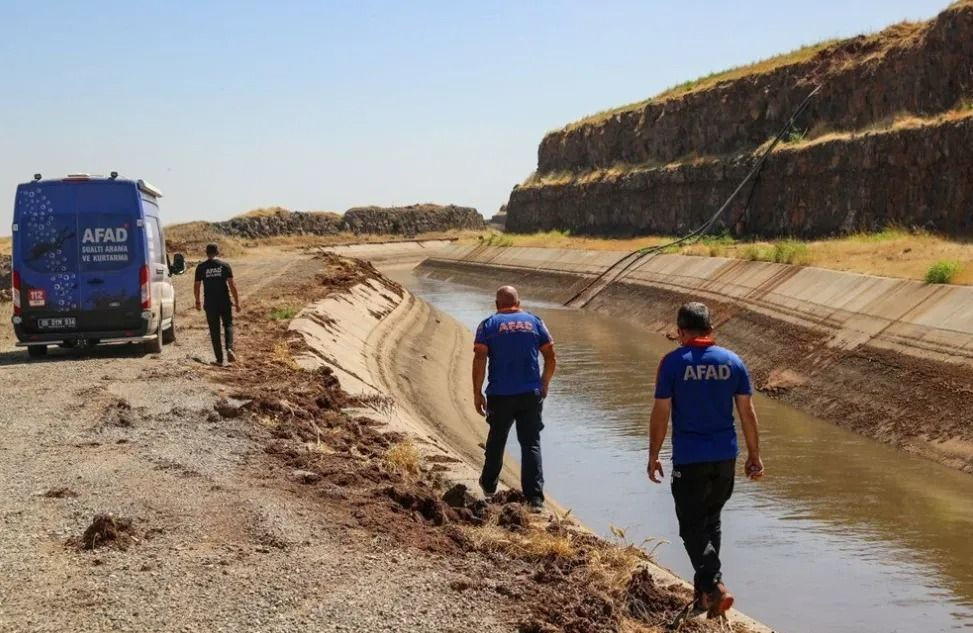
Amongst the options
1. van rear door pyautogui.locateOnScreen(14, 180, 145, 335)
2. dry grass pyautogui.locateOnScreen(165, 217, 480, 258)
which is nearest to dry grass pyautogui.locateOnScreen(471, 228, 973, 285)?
van rear door pyautogui.locateOnScreen(14, 180, 145, 335)

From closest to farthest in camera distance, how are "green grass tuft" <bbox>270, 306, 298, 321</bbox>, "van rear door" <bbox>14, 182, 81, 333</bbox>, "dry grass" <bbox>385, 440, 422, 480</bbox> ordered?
1. "dry grass" <bbox>385, 440, 422, 480</bbox>
2. "van rear door" <bbox>14, 182, 81, 333</bbox>
3. "green grass tuft" <bbox>270, 306, 298, 321</bbox>

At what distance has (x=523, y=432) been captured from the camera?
1205 centimetres

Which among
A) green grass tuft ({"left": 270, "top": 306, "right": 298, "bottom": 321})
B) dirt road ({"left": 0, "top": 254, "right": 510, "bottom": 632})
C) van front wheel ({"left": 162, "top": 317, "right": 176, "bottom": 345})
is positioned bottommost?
dirt road ({"left": 0, "top": 254, "right": 510, "bottom": 632})

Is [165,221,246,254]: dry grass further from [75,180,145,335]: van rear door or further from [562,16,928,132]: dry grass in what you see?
[75,180,145,335]: van rear door

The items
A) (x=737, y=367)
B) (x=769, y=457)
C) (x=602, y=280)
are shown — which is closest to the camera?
(x=737, y=367)

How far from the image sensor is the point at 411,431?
16312 mm

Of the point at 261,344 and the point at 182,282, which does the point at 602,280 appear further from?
the point at 261,344

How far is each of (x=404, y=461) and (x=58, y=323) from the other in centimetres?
973

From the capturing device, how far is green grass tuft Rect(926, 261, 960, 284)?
977 inches

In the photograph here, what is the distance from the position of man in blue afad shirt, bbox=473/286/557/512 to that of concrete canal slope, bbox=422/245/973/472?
8630mm

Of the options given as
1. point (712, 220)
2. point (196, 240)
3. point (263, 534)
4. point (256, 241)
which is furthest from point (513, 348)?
point (256, 241)

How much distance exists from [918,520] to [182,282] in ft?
123

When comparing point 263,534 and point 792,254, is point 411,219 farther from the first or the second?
point 263,534

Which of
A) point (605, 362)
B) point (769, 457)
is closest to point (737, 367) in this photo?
point (769, 457)
